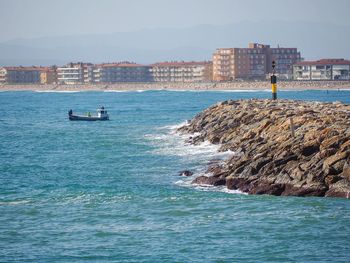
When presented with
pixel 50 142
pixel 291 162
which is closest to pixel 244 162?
pixel 291 162

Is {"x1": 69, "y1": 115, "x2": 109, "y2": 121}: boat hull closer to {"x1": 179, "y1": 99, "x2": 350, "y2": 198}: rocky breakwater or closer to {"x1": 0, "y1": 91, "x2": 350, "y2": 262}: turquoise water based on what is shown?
{"x1": 179, "y1": 99, "x2": 350, "y2": 198}: rocky breakwater

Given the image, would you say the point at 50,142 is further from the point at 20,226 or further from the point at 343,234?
the point at 343,234

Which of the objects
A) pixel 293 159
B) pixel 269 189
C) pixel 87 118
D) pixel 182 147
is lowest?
pixel 87 118

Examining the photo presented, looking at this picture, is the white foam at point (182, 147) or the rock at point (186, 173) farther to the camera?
the white foam at point (182, 147)

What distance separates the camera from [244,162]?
3197 cm

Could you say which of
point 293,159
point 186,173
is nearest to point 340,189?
point 293,159

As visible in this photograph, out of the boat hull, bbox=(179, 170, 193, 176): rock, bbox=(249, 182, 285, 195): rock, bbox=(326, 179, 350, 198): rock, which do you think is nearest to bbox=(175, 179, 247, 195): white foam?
bbox=(249, 182, 285, 195): rock

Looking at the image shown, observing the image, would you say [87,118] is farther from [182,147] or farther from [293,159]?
[293,159]

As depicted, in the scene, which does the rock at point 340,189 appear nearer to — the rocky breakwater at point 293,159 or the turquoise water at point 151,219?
the rocky breakwater at point 293,159

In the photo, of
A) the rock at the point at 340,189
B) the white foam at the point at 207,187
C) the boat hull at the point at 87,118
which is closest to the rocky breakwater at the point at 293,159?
the rock at the point at 340,189

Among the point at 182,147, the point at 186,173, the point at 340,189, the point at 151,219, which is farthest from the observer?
the point at 182,147

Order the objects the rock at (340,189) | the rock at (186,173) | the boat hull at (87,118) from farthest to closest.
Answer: the boat hull at (87,118), the rock at (186,173), the rock at (340,189)

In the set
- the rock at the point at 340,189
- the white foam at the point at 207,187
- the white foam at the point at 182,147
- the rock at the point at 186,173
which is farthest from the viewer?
the white foam at the point at 182,147

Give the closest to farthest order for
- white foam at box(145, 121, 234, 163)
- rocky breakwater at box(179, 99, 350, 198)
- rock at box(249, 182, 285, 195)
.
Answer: rocky breakwater at box(179, 99, 350, 198) → rock at box(249, 182, 285, 195) → white foam at box(145, 121, 234, 163)
